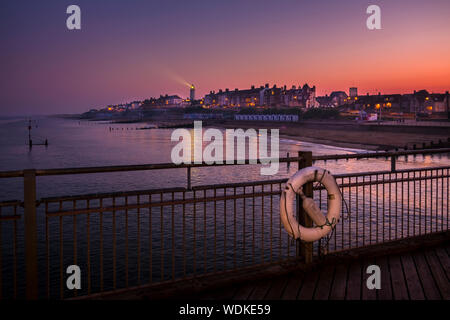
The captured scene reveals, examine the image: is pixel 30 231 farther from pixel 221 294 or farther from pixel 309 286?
pixel 309 286

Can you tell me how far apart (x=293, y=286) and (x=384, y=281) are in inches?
50.4

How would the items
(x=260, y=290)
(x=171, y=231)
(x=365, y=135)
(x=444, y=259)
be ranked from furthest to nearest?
(x=365, y=135)
(x=171, y=231)
(x=444, y=259)
(x=260, y=290)

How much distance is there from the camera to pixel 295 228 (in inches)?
230

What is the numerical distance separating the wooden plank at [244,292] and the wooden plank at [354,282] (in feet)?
3.97

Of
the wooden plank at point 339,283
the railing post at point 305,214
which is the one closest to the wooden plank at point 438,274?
the wooden plank at point 339,283

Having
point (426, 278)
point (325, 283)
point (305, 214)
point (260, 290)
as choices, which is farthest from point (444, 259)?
point (260, 290)

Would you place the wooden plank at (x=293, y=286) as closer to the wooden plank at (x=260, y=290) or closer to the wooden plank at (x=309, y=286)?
the wooden plank at (x=309, y=286)

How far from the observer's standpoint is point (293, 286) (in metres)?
5.65

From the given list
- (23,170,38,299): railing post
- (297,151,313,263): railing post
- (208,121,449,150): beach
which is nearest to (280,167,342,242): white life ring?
(297,151,313,263): railing post

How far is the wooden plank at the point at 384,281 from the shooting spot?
5.34 metres

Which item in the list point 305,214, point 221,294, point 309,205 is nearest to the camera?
point 221,294
